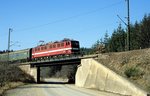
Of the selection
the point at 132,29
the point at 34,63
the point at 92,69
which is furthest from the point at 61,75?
the point at 92,69

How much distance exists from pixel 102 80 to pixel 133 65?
6143 mm

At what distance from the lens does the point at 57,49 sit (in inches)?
3381

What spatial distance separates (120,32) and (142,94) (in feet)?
412

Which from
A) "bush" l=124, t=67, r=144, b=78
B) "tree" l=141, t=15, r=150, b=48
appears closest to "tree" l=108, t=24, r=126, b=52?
"tree" l=141, t=15, r=150, b=48

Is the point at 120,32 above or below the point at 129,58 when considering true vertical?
above

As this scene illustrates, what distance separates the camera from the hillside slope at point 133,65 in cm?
4236

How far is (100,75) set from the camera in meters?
54.6

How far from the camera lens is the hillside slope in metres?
42.4

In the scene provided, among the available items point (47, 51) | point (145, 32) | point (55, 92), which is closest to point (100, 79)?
point (55, 92)

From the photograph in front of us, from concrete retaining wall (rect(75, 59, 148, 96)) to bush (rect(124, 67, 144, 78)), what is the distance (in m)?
1.15

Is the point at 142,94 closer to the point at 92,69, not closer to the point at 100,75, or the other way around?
the point at 100,75

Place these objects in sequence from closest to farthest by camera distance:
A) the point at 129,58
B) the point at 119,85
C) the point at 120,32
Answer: the point at 119,85, the point at 129,58, the point at 120,32

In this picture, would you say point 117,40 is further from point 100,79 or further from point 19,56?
point 100,79

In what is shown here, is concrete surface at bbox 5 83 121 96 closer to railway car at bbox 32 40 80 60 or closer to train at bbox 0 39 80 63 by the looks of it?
railway car at bbox 32 40 80 60
